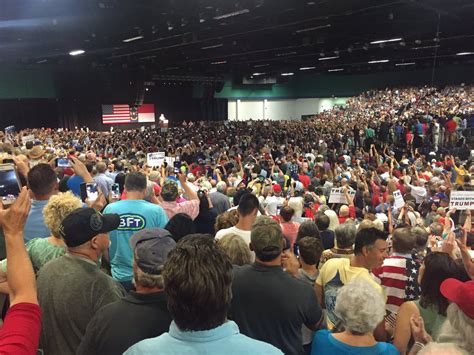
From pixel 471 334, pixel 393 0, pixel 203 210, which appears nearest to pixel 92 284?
pixel 471 334

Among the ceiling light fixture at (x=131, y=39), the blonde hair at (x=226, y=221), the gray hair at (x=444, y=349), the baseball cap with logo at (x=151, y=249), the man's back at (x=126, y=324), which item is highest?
the ceiling light fixture at (x=131, y=39)

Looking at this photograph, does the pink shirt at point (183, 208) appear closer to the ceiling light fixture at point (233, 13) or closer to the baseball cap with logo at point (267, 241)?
the baseball cap with logo at point (267, 241)

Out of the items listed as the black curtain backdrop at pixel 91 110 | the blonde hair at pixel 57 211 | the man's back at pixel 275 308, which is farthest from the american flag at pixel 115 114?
the man's back at pixel 275 308

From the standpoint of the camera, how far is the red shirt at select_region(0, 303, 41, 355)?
1166mm

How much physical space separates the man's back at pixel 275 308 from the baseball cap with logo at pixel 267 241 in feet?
0.38

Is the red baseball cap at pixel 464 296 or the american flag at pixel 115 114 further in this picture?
the american flag at pixel 115 114

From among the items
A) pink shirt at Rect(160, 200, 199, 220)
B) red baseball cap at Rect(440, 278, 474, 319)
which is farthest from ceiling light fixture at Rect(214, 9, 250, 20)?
red baseball cap at Rect(440, 278, 474, 319)

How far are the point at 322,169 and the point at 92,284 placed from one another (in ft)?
30.5

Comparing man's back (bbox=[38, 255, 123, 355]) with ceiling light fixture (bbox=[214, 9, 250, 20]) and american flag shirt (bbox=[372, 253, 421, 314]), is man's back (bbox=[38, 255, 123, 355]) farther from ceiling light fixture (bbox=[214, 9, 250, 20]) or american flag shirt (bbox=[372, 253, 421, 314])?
ceiling light fixture (bbox=[214, 9, 250, 20])

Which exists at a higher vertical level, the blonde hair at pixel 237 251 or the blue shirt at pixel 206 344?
the blue shirt at pixel 206 344

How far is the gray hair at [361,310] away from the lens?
204cm

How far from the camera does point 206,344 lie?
4.58 feet

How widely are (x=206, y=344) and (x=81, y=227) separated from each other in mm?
1133

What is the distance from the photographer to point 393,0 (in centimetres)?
1013
